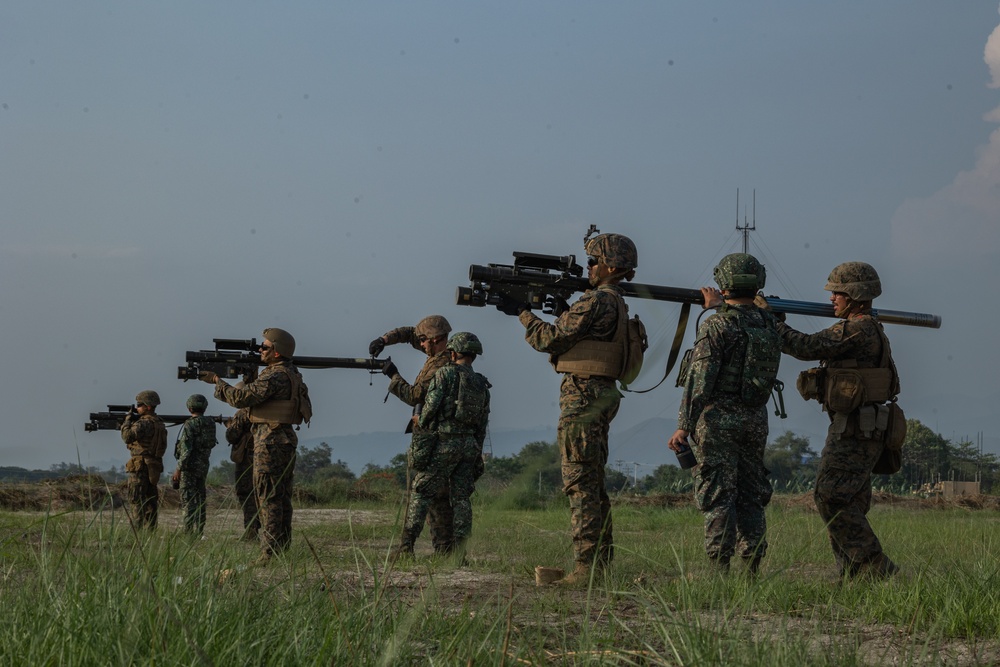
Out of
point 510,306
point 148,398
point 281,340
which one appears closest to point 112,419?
point 148,398

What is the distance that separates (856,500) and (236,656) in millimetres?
4985

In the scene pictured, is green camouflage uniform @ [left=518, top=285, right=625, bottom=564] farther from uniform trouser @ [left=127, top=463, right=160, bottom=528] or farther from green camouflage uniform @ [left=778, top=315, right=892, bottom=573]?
uniform trouser @ [left=127, top=463, right=160, bottom=528]

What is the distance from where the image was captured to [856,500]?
6809 mm

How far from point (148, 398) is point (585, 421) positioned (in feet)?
29.4

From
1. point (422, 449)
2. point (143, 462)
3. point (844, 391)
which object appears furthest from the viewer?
point (143, 462)

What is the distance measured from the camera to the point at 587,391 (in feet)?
22.8

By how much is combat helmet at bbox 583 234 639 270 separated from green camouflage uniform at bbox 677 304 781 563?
2.99 ft

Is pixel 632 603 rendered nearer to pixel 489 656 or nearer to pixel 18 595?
pixel 489 656

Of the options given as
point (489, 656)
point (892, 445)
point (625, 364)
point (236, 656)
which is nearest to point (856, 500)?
point (892, 445)

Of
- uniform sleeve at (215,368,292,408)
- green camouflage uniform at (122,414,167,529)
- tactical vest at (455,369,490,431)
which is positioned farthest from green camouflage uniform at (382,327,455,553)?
green camouflage uniform at (122,414,167,529)

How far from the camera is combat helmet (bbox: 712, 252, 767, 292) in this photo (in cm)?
671

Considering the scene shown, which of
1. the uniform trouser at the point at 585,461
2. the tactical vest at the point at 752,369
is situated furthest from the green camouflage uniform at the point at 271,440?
the tactical vest at the point at 752,369

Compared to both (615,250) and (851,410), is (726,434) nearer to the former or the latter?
(851,410)

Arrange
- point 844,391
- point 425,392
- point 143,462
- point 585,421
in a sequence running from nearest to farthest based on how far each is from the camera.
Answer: point 585,421 < point 844,391 < point 425,392 < point 143,462
